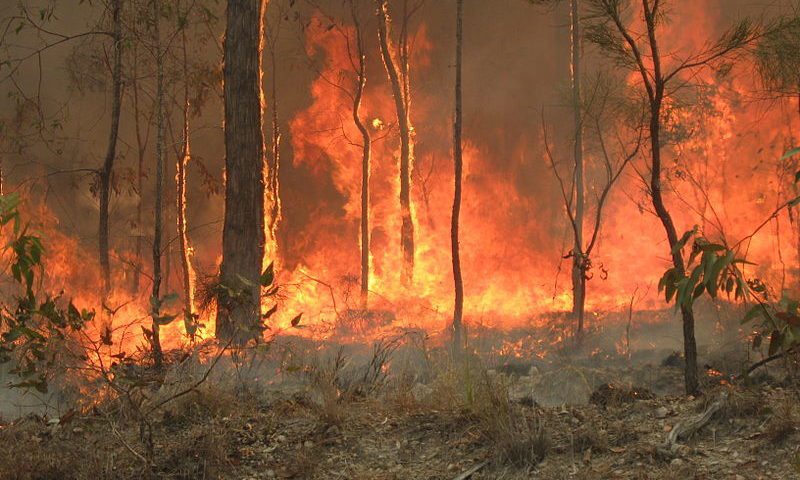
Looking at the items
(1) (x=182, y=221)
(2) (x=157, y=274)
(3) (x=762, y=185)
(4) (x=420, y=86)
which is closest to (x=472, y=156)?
(4) (x=420, y=86)

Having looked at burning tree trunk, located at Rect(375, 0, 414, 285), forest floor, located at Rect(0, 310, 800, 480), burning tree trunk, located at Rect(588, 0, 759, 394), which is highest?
burning tree trunk, located at Rect(375, 0, 414, 285)

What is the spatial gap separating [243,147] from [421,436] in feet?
21.4

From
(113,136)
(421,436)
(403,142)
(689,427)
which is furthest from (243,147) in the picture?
(403,142)

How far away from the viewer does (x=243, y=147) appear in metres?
10.8

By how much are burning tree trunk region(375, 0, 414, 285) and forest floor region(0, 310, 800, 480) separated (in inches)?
503

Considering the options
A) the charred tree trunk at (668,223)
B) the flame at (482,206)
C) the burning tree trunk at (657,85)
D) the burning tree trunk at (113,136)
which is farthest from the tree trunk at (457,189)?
the charred tree trunk at (668,223)

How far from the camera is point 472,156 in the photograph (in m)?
24.4

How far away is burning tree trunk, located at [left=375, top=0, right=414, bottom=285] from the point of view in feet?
60.7

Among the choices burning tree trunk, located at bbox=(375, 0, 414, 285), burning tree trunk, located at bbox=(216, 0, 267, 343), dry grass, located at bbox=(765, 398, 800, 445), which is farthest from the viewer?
burning tree trunk, located at bbox=(375, 0, 414, 285)

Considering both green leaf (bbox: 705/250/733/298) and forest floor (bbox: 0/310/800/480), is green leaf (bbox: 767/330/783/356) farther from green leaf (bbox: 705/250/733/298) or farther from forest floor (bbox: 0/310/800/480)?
green leaf (bbox: 705/250/733/298)

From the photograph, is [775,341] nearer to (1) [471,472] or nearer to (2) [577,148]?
(1) [471,472]

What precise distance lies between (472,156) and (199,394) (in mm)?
19471

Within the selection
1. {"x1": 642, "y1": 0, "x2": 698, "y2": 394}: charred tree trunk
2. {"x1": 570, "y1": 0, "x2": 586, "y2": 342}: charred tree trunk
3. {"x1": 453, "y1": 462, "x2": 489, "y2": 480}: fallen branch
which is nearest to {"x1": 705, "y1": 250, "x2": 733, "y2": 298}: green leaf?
→ {"x1": 453, "y1": 462, "x2": 489, "y2": 480}: fallen branch

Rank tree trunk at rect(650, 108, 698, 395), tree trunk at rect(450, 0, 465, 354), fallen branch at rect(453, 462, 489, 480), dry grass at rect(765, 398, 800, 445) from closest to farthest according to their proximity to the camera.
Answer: dry grass at rect(765, 398, 800, 445) < fallen branch at rect(453, 462, 489, 480) < tree trunk at rect(650, 108, 698, 395) < tree trunk at rect(450, 0, 465, 354)
